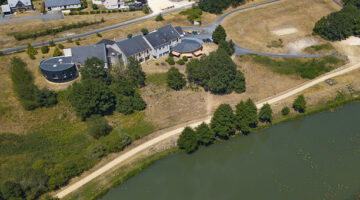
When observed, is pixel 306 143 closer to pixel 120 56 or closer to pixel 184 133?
pixel 184 133

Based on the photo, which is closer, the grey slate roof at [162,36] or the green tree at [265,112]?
the green tree at [265,112]

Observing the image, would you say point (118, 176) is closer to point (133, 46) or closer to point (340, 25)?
point (133, 46)

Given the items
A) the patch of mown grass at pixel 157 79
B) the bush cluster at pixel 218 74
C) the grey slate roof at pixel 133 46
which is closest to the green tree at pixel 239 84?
the bush cluster at pixel 218 74

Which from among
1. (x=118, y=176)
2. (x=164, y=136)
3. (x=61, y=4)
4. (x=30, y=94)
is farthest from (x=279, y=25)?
(x=30, y=94)

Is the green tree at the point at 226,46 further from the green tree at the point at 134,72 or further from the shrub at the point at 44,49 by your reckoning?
the shrub at the point at 44,49

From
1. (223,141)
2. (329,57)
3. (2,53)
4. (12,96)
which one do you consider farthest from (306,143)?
(2,53)

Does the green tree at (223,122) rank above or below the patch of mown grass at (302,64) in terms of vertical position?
below
